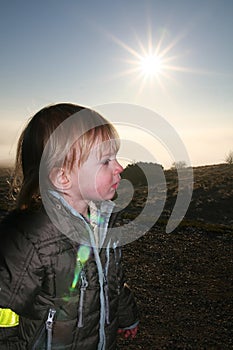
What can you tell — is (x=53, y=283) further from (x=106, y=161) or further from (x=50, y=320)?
(x=106, y=161)

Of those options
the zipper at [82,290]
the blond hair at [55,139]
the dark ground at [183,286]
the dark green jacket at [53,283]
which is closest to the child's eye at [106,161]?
the blond hair at [55,139]

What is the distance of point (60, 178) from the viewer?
8.67ft

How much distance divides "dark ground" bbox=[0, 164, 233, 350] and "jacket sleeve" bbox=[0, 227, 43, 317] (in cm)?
308

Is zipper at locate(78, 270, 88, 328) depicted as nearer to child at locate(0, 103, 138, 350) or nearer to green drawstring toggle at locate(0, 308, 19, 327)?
child at locate(0, 103, 138, 350)

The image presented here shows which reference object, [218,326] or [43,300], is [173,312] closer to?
[218,326]

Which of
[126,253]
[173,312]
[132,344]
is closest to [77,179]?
[132,344]

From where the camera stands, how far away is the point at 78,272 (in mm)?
2420

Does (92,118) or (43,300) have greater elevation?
(92,118)

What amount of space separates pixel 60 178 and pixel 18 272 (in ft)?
2.38

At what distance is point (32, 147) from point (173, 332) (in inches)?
153

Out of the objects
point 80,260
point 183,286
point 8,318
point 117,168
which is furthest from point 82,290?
point 183,286

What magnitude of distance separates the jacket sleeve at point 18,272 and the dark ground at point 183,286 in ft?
10.1

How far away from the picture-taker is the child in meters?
2.27

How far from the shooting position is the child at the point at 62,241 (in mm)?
2273
